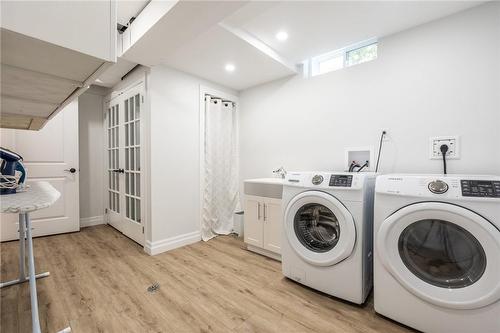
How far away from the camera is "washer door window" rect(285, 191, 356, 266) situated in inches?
60.3

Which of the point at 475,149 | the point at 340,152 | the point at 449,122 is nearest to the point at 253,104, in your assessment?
the point at 340,152

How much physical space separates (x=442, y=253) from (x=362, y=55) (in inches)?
78.5

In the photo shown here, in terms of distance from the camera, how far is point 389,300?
138 cm

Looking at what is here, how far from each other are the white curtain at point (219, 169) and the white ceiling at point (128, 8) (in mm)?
1238

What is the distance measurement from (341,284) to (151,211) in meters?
1.98

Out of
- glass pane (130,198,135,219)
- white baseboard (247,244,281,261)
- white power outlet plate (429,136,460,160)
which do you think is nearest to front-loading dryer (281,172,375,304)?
white baseboard (247,244,281,261)

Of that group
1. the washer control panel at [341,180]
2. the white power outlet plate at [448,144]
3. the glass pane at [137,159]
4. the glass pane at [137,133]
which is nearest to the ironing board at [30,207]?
the glass pane at [137,159]

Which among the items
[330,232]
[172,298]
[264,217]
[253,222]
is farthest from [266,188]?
[172,298]

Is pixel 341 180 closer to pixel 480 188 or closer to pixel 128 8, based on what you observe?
pixel 480 188

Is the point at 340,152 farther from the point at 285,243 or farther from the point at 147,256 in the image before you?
the point at 147,256

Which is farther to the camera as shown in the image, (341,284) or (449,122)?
(449,122)

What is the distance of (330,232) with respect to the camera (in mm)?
1746

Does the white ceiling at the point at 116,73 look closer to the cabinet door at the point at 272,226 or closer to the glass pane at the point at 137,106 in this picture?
the glass pane at the point at 137,106

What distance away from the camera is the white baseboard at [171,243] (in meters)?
2.39
